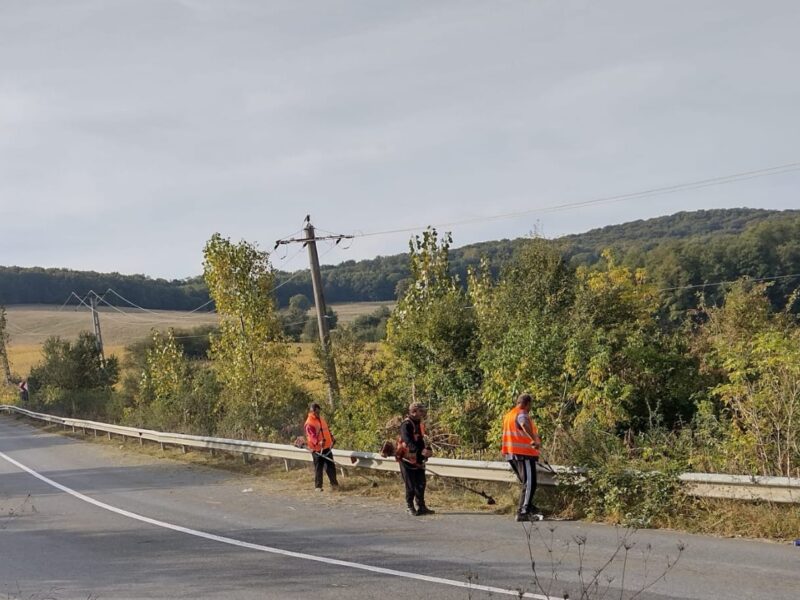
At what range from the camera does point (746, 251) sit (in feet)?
137

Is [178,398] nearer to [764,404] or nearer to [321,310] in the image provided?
[321,310]

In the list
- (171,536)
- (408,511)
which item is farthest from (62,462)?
(408,511)

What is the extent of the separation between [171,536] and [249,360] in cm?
1472

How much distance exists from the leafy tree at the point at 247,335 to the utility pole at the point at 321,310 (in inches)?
56.6

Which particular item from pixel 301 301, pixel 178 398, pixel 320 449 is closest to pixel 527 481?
pixel 320 449

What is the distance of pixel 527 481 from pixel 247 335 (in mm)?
16550

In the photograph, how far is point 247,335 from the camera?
25250mm

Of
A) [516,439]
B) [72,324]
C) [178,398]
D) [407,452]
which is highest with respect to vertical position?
[72,324]

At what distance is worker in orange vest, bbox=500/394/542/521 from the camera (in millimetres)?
9945

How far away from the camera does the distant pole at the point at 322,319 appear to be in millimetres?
19578

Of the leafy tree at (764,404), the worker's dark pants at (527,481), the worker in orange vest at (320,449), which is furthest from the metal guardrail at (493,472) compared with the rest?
the leafy tree at (764,404)

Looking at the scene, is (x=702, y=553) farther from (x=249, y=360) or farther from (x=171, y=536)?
(x=249, y=360)

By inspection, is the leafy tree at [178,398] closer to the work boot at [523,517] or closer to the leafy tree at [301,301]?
the work boot at [523,517]

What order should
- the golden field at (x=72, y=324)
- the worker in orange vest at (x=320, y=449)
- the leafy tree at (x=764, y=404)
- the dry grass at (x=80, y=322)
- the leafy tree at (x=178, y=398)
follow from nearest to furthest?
the leafy tree at (x=764, y=404)
the worker in orange vest at (x=320, y=449)
the leafy tree at (x=178, y=398)
the golden field at (x=72, y=324)
the dry grass at (x=80, y=322)
